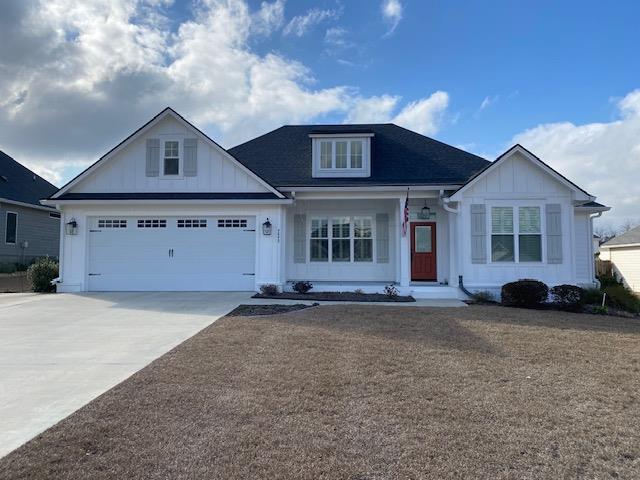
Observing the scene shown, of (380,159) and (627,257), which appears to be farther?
(627,257)

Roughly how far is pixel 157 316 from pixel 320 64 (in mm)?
10952

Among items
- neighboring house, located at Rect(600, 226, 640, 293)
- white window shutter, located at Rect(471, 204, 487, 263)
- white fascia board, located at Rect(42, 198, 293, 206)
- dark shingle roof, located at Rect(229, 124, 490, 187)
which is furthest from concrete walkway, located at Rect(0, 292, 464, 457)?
neighboring house, located at Rect(600, 226, 640, 293)

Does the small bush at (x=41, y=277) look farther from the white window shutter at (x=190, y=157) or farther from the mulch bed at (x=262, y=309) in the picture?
the mulch bed at (x=262, y=309)

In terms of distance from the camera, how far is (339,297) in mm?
12570

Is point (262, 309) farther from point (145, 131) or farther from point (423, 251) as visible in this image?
point (145, 131)

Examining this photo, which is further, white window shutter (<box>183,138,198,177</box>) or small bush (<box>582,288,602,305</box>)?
white window shutter (<box>183,138,198,177</box>)

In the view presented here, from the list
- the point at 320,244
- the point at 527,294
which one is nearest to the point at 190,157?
the point at 320,244

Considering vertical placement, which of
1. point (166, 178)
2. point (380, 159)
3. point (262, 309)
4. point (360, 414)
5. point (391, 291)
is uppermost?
point (380, 159)

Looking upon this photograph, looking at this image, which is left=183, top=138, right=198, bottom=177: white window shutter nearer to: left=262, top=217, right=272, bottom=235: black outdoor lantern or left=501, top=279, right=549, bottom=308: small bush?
left=262, top=217, right=272, bottom=235: black outdoor lantern

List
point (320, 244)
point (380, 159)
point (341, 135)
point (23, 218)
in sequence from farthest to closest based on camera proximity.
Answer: point (23, 218)
point (380, 159)
point (320, 244)
point (341, 135)

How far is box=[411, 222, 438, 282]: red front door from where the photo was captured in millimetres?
14695

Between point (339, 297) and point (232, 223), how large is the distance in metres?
4.38

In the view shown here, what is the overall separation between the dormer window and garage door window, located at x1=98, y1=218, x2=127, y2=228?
21.9 feet

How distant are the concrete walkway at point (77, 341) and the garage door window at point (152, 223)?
2.30 metres
